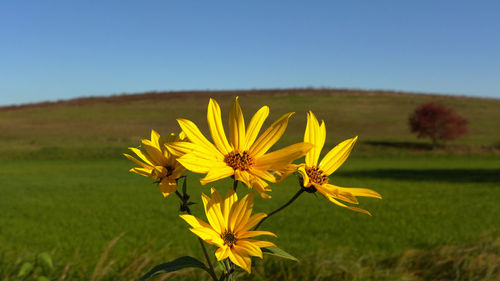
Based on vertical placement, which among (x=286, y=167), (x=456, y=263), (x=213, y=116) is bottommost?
(x=456, y=263)

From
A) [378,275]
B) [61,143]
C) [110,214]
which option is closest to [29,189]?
[110,214]

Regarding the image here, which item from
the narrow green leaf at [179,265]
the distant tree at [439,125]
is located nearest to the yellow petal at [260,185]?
the narrow green leaf at [179,265]

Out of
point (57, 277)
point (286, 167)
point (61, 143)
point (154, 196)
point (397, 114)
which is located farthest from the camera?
point (397, 114)

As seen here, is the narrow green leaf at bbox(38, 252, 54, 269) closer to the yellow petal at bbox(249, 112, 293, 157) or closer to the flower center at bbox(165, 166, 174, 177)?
the flower center at bbox(165, 166, 174, 177)

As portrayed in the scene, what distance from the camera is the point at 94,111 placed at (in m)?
59.3

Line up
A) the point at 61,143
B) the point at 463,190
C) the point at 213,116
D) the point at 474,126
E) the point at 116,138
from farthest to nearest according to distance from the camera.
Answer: the point at 474,126, the point at 116,138, the point at 61,143, the point at 463,190, the point at 213,116

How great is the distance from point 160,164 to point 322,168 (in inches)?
17.8

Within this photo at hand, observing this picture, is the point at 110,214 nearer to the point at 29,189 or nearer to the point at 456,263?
the point at 29,189

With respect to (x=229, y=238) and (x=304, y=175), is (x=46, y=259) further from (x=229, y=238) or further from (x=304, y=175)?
(x=304, y=175)

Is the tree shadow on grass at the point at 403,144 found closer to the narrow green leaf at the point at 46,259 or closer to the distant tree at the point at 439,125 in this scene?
the distant tree at the point at 439,125

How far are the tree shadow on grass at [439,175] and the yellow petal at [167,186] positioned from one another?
63.2 feet

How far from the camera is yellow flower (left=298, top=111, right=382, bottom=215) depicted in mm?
1071

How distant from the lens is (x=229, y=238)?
3.55 feet

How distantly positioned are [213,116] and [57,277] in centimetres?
347
